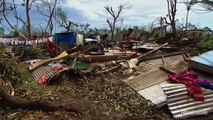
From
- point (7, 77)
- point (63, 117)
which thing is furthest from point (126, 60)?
point (63, 117)

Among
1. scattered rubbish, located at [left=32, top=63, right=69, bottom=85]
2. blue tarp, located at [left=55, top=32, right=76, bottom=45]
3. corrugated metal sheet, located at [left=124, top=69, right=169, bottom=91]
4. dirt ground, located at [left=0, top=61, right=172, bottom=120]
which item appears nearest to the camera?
dirt ground, located at [left=0, top=61, right=172, bottom=120]

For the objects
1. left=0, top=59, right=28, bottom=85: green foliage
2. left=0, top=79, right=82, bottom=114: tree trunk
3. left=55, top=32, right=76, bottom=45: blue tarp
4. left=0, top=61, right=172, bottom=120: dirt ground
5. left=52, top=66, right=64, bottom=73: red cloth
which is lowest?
left=0, top=61, right=172, bottom=120: dirt ground

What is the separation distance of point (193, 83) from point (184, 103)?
2.85 feet

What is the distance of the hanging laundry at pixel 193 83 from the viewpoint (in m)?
7.13

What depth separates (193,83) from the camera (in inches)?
302

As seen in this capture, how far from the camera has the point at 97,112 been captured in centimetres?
729

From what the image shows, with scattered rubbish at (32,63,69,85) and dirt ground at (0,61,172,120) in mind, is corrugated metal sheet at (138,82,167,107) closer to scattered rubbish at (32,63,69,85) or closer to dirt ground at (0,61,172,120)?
dirt ground at (0,61,172,120)

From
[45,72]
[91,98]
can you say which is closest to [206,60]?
[91,98]

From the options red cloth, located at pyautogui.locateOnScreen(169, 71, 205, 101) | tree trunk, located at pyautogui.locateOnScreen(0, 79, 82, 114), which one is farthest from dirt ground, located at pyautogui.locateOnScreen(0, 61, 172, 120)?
red cloth, located at pyautogui.locateOnScreen(169, 71, 205, 101)

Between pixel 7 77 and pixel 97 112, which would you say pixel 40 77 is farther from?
pixel 97 112

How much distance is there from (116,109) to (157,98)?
1.20m

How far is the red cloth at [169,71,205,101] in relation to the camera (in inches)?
280

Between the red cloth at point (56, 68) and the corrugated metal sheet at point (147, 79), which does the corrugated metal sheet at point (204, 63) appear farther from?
the red cloth at point (56, 68)

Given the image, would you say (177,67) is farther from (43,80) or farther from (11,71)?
(11,71)
